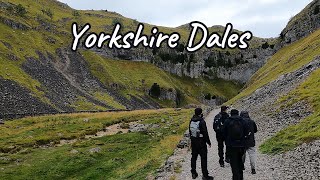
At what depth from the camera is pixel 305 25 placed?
118125 millimetres

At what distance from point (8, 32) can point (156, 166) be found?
133m

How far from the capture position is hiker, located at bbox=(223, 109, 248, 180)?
59.6 feet

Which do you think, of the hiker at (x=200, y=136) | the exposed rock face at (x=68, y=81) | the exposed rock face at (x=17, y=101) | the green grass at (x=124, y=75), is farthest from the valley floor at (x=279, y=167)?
the green grass at (x=124, y=75)

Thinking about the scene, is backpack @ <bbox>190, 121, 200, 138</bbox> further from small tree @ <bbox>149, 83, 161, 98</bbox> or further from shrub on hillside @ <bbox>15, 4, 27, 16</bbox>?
shrub on hillside @ <bbox>15, 4, 27, 16</bbox>

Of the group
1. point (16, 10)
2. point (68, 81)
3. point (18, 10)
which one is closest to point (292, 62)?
point (68, 81)

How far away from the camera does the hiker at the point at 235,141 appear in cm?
1817

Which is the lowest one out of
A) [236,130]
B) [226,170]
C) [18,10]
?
[226,170]

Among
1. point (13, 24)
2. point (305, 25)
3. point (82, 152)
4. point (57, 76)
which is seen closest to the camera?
point (82, 152)

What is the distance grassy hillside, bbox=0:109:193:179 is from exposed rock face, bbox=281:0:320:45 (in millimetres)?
65512

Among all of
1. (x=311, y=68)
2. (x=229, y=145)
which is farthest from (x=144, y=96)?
(x=229, y=145)

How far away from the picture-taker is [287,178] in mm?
18797

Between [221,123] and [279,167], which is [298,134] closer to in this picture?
[279,167]

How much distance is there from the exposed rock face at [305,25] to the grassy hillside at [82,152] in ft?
215

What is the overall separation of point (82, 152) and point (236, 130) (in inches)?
1139
